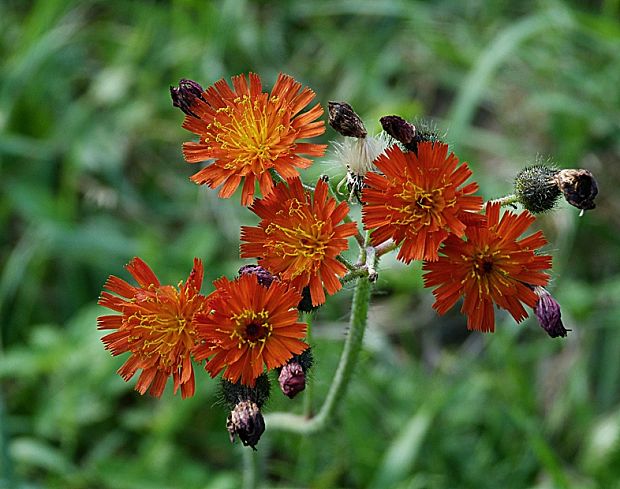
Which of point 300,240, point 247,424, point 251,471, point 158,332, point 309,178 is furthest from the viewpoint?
point 309,178

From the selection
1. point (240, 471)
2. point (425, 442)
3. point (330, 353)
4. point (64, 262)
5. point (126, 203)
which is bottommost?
point (240, 471)

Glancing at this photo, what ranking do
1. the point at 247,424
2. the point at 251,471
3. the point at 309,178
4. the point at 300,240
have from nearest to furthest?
the point at 247,424 < the point at 300,240 < the point at 251,471 < the point at 309,178

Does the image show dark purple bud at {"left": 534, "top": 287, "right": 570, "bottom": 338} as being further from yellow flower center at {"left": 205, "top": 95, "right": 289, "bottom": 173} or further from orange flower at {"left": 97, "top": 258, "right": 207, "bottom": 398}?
orange flower at {"left": 97, "top": 258, "right": 207, "bottom": 398}

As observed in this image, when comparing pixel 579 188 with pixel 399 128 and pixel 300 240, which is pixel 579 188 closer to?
pixel 399 128

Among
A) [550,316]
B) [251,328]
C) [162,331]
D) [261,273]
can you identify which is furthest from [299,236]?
[550,316]

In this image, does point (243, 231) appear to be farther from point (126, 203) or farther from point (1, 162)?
point (1, 162)

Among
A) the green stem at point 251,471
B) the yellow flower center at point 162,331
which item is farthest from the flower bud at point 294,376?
the green stem at point 251,471

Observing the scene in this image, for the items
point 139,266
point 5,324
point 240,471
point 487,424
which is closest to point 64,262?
point 5,324
